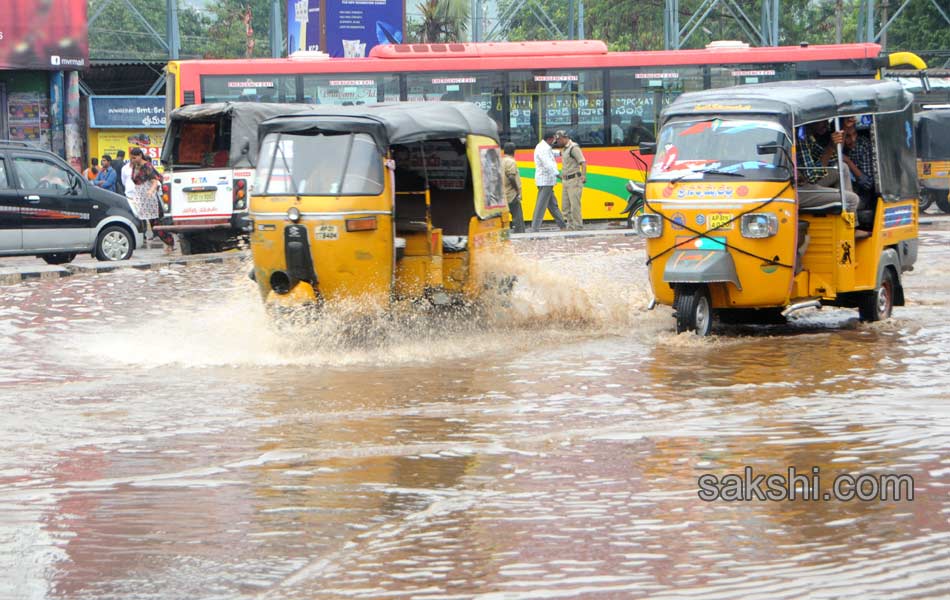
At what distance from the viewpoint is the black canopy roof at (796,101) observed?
12.4 m

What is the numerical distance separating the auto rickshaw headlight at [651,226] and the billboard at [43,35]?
848 inches

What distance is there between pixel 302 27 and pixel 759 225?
25.8 meters

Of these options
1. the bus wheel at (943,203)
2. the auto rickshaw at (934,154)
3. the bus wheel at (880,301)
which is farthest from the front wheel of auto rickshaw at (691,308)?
the bus wheel at (943,203)

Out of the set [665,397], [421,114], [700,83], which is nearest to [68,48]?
[700,83]

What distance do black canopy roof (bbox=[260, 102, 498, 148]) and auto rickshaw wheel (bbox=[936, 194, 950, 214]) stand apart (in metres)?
18.5

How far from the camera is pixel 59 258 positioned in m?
22.0

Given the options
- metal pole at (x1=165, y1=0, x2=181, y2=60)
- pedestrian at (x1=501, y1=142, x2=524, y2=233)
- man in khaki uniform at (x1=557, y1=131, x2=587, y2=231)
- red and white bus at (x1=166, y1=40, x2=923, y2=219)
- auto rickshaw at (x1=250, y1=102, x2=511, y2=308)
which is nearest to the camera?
auto rickshaw at (x1=250, y1=102, x2=511, y2=308)

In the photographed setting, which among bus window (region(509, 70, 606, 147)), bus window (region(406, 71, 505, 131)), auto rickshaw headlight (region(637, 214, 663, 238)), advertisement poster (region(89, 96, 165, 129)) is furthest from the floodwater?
advertisement poster (region(89, 96, 165, 129))

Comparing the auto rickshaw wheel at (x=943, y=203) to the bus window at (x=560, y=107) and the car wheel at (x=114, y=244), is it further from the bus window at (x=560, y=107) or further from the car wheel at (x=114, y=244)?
the car wheel at (x=114, y=244)

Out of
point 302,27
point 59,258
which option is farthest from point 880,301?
point 302,27

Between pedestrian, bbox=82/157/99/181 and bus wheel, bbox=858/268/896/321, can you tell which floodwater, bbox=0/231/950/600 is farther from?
pedestrian, bbox=82/157/99/181

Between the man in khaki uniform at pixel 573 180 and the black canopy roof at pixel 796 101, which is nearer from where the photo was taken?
the black canopy roof at pixel 796 101

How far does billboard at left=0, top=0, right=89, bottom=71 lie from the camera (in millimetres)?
30516

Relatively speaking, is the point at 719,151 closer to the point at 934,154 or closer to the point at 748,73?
the point at 748,73
